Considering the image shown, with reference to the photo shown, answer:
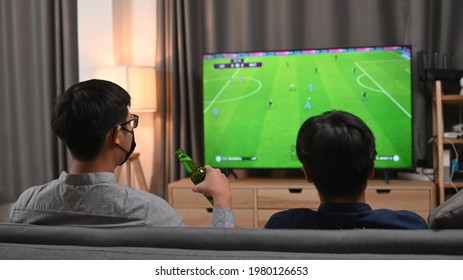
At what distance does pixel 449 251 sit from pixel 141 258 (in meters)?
0.58

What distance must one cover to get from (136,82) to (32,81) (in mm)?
1168

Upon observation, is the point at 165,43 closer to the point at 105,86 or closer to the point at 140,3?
the point at 140,3

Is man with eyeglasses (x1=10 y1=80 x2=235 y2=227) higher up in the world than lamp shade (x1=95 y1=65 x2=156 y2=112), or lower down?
lower down

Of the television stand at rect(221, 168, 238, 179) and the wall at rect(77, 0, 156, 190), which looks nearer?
the television stand at rect(221, 168, 238, 179)

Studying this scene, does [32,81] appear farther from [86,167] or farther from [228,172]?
[86,167]

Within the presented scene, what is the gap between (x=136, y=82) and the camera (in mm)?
3949

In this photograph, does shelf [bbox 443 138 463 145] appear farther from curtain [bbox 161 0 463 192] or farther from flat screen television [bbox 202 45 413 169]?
curtain [bbox 161 0 463 192]

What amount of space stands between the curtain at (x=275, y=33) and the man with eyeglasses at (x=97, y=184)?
2.47 metres

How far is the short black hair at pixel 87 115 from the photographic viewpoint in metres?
1.59

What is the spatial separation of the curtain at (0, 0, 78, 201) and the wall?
0.13 m

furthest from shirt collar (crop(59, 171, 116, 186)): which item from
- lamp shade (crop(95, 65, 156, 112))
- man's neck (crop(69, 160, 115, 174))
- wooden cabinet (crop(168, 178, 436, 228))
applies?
lamp shade (crop(95, 65, 156, 112))

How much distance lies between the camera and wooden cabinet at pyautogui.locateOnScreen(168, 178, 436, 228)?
11.6 feet

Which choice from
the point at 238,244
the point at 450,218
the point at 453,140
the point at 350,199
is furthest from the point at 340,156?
the point at 453,140
